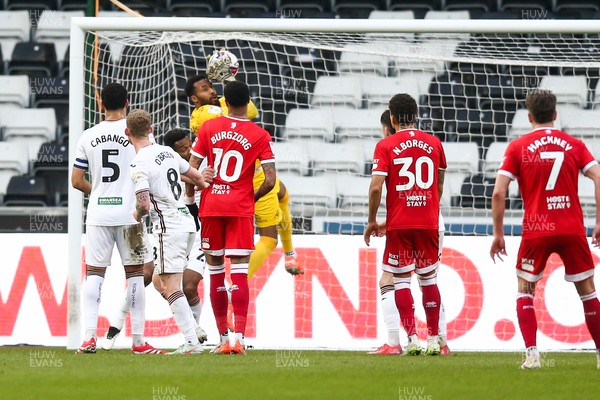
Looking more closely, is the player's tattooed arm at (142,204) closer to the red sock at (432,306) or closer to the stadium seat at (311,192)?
the red sock at (432,306)

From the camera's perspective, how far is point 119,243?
Answer: 893 centimetres

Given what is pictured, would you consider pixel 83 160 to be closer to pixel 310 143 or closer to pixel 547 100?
pixel 547 100

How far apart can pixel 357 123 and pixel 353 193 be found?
1.11 meters

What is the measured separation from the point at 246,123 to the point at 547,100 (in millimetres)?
2325

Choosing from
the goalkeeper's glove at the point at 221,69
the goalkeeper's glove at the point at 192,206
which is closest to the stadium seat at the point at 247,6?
the goalkeeper's glove at the point at 221,69

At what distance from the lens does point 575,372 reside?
297 inches

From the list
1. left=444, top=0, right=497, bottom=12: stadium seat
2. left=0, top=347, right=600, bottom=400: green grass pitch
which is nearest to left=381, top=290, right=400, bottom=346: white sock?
left=0, top=347, right=600, bottom=400: green grass pitch

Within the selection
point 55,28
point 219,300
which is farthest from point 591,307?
point 55,28

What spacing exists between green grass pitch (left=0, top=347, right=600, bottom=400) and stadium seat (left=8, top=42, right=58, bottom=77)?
27.6 ft

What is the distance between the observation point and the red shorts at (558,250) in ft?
24.8

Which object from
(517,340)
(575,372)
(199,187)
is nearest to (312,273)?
(517,340)

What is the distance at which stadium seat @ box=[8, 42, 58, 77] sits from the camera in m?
16.5

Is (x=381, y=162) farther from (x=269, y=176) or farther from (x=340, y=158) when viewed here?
(x=340, y=158)

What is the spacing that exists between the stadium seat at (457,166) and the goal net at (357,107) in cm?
1
